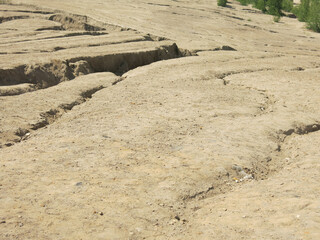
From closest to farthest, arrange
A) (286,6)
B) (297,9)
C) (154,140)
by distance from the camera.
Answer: (154,140)
(297,9)
(286,6)

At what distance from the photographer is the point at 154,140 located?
13.8 feet

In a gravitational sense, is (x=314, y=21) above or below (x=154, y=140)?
above

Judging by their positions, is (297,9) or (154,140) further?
(297,9)

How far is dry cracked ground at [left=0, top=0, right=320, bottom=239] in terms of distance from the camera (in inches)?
115

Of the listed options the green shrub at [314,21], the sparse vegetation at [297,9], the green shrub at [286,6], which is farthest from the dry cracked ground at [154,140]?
the green shrub at [286,6]

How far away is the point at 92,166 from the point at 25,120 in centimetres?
139

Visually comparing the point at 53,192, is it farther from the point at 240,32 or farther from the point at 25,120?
the point at 240,32

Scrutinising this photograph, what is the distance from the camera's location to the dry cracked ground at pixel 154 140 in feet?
9.57

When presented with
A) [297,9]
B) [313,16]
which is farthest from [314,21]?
[297,9]

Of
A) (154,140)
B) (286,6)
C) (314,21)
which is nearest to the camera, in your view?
(154,140)

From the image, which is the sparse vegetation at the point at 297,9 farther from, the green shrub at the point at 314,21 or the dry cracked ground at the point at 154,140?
the dry cracked ground at the point at 154,140

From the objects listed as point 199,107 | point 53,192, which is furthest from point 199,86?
point 53,192

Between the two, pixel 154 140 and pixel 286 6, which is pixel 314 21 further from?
pixel 154 140

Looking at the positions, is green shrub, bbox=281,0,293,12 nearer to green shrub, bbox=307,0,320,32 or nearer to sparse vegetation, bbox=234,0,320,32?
sparse vegetation, bbox=234,0,320,32
